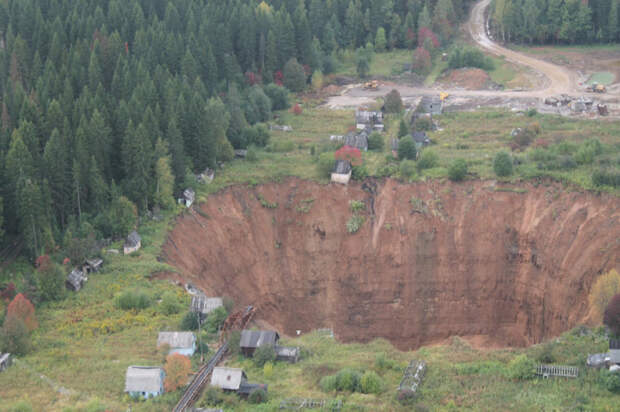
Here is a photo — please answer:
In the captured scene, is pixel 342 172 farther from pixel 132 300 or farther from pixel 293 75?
pixel 293 75

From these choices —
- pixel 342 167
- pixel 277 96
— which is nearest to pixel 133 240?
pixel 342 167

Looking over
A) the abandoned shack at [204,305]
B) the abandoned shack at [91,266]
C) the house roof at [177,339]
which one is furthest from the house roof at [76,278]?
the house roof at [177,339]

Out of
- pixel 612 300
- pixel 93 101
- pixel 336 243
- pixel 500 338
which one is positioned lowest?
pixel 500 338

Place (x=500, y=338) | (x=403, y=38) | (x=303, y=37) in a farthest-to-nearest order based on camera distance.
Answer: (x=403, y=38), (x=303, y=37), (x=500, y=338)

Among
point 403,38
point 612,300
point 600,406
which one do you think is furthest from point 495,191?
point 403,38

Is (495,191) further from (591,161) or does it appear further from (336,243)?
(336,243)

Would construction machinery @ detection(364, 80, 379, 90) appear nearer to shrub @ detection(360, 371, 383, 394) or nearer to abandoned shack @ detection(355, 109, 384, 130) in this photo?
abandoned shack @ detection(355, 109, 384, 130)

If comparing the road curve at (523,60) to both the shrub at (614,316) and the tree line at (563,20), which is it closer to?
the tree line at (563,20)
